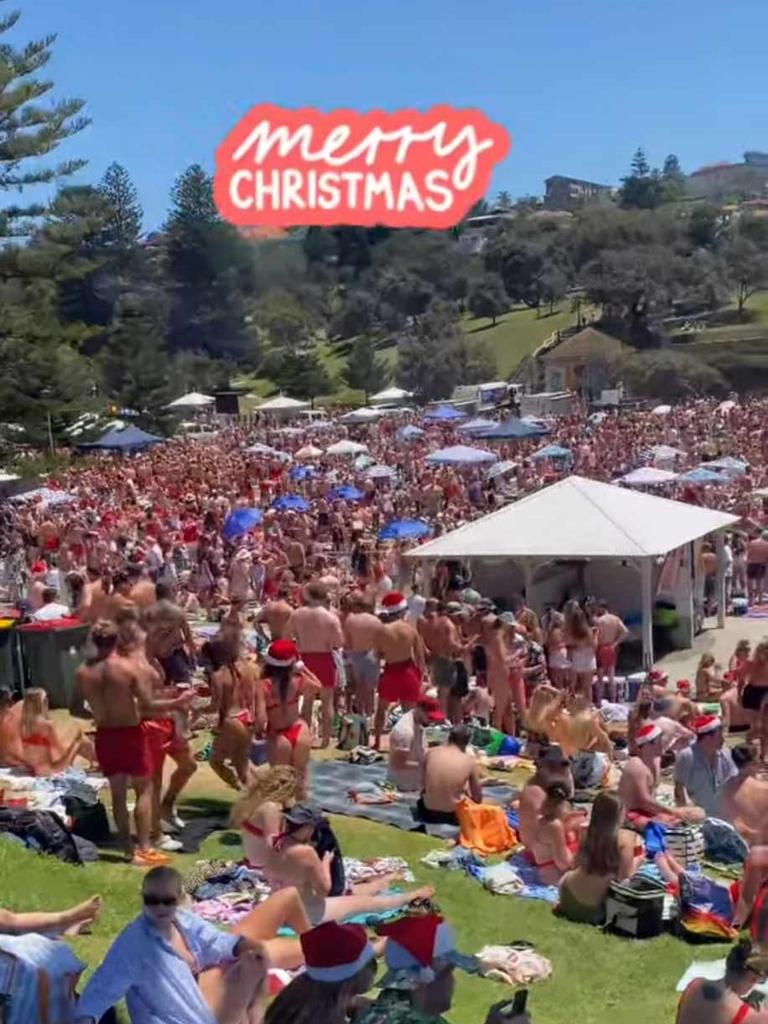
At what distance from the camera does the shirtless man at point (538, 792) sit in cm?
679

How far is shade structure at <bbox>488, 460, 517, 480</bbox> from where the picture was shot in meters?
30.1

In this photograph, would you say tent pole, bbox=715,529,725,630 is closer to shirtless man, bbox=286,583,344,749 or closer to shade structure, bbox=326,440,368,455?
shirtless man, bbox=286,583,344,749

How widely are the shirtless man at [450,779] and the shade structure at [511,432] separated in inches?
1154

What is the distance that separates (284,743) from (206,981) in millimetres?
3075

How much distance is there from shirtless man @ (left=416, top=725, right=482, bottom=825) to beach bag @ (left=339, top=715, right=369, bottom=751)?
207 cm

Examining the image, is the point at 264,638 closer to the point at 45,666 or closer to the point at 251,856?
the point at 45,666

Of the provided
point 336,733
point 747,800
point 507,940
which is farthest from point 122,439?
point 507,940

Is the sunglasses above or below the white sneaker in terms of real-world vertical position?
above

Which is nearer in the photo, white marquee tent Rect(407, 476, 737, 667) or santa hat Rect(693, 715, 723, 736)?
santa hat Rect(693, 715, 723, 736)

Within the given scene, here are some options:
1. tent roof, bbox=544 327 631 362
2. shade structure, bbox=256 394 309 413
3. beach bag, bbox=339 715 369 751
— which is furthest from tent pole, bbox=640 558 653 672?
tent roof, bbox=544 327 631 362

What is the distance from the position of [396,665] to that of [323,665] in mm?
518

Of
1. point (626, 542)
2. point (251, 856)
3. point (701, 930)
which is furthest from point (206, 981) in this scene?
point (626, 542)

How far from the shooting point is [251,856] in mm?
5590

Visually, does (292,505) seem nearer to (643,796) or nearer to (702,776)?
(702,776)
